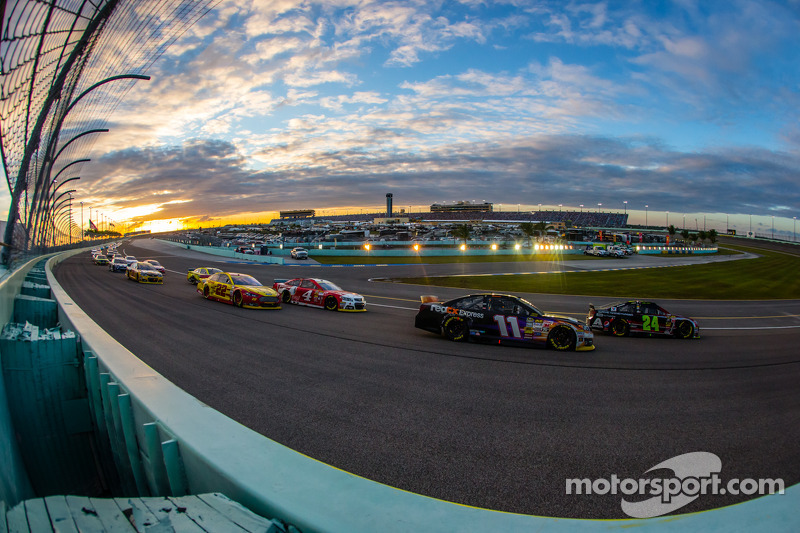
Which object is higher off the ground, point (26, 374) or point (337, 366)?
point (26, 374)

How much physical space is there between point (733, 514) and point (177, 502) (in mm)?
2543

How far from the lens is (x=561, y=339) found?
37.9 feet

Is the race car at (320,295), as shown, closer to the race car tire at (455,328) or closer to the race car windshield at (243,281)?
the race car windshield at (243,281)

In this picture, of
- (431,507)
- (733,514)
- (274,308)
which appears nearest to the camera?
(733,514)

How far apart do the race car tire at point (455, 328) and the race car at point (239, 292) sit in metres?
7.91

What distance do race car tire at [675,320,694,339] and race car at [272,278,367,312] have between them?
1106 cm

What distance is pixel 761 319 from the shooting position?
1853 centimetres

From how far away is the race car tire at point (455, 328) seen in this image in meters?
12.4

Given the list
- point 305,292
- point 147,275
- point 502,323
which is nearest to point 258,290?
point 305,292

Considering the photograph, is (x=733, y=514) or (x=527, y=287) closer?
(x=733, y=514)

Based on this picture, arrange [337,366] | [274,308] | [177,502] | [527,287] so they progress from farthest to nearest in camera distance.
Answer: [527,287] < [274,308] < [337,366] < [177,502]

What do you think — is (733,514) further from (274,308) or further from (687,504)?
(274,308)

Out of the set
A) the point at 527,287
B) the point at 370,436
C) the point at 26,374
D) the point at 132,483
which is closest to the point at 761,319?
the point at 527,287

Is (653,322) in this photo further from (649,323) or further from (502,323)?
(502,323)
